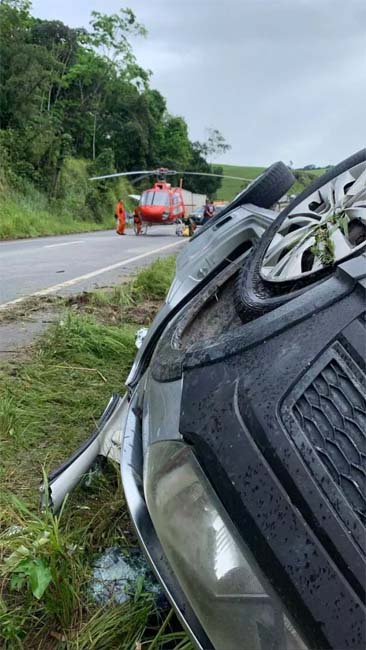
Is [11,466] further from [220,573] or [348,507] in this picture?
[348,507]

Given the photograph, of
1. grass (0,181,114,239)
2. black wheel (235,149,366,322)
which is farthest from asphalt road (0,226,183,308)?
grass (0,181,114,239)

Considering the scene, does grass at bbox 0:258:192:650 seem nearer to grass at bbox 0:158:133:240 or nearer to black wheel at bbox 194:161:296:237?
black wheel at bbox 194:161:296:237

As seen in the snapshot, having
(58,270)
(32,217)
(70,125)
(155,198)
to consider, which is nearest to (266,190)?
(58,270)

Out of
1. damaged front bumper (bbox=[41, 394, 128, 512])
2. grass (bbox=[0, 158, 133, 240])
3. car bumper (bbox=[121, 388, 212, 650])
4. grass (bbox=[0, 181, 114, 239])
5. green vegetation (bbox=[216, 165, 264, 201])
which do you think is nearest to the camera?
car bumper (bbox=[121, 388, 212, 650])

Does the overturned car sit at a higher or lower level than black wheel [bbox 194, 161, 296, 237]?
lower

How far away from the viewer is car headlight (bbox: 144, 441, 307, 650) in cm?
87

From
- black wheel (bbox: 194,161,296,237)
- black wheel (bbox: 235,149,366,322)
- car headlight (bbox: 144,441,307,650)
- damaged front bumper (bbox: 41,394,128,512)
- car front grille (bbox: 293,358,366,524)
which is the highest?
black wheel (bbox: 194,161,296,237)

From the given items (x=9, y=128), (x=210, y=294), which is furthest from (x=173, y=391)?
(x=9, y=128)

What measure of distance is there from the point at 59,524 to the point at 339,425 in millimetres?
→ 1063

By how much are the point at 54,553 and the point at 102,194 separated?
108 ft

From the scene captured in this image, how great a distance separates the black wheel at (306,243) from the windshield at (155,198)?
23483 millimetres

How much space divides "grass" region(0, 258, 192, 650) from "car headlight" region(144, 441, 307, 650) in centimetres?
38

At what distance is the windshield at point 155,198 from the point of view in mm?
25172

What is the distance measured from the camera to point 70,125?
4159 centimetres
